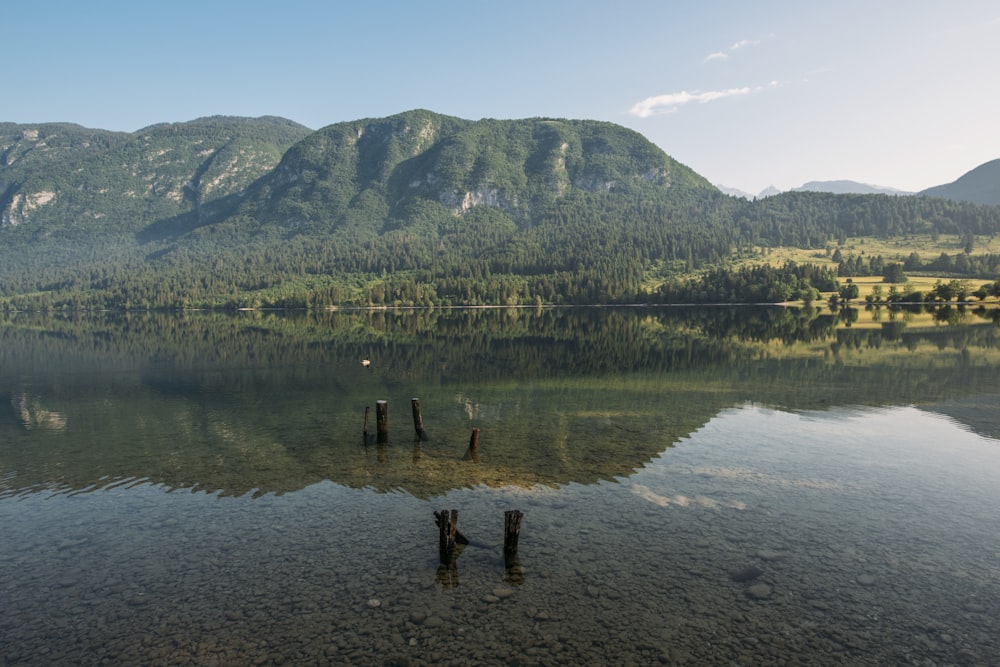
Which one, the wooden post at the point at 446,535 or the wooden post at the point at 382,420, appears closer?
Result: the wooden post at the point at 446,535

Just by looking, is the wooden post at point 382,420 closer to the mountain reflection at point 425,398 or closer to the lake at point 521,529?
the mountain reflection at point 425,398

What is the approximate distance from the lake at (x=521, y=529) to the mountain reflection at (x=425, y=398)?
38 centimetres

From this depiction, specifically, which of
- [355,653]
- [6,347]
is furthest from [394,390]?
[6,347]

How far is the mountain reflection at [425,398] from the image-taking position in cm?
3375

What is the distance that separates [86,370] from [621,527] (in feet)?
277

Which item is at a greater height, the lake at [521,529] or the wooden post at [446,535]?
the wooden post at [446,535]

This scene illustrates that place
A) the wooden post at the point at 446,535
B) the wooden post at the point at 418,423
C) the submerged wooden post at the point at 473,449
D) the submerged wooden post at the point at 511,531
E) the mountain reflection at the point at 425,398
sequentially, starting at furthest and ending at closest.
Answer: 1. the wooden post at the point at 418,423
2. the submerged wooden post at the point at 473,449
3. the mountain reflection at the point at 425,398
4. the submerged wooden post at the point at 511,531
5. the wooden post at the point at 446,535

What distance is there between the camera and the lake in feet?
56.5

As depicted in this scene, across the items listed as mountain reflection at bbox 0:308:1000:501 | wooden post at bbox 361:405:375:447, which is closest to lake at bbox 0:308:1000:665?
mountain reflection at bbox 0:308:1000:501

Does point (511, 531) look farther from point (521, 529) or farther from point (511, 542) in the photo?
point (521, 529)

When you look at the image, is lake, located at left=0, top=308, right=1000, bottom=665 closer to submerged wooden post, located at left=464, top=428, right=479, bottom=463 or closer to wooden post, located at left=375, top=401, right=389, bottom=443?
submerged wooden post, located at left=464, top=428, right=479, bottom=463

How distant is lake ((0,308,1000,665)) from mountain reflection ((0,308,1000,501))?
0.38 m

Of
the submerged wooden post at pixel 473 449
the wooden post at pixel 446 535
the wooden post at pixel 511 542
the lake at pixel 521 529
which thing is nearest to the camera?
the lake at pixel 521 529

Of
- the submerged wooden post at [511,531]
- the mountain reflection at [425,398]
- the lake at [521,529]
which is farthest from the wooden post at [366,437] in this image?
the submerged wooden post at [511,531]
